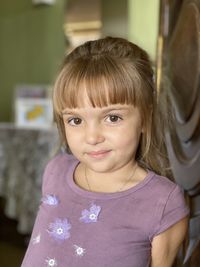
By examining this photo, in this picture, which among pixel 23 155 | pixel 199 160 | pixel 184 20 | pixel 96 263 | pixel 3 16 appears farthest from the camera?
pixel 3 16

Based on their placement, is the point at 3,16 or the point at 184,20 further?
the point at 3,16

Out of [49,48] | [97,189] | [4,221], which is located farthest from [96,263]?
[49,48]

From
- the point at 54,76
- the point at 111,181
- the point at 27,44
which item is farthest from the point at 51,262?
the point at 27,44

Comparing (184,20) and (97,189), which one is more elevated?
(184,20)

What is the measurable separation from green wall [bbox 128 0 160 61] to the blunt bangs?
1568 millimetres

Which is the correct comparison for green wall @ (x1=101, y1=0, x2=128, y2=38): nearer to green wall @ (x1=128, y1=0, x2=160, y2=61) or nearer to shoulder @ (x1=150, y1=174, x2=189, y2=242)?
green wall @ (x1=128, y1=0, x2=160, y2=61)

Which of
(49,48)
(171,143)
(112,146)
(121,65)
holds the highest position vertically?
(121,65)

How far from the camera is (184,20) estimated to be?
3.71 feet

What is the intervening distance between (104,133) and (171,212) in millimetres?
177

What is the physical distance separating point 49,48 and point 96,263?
289 centimetres

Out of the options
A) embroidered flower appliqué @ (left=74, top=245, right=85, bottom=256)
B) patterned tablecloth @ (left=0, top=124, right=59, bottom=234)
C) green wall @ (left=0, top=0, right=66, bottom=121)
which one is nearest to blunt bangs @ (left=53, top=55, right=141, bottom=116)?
embroidered flower appliqué @ (left=74, top=245, right=85, bottom=256)

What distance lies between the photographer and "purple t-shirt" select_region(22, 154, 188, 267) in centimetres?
79

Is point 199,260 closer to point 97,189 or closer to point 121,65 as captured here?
point 97,189

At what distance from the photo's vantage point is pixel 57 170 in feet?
3.19
